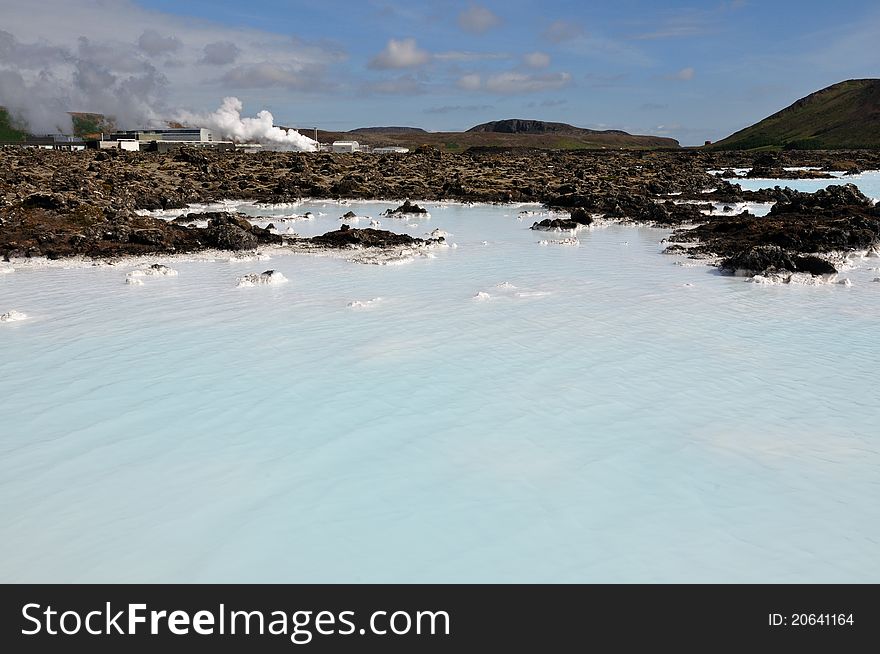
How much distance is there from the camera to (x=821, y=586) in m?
4.36

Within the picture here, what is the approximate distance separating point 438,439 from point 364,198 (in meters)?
27.6

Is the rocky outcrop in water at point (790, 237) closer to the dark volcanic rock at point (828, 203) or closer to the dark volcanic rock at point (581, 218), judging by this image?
the dark volcanic rock at point (828, 203)

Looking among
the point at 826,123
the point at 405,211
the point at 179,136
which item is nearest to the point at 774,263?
the point at 405,211

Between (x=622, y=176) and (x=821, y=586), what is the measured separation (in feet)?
137

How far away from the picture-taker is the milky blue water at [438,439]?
466 centimetres

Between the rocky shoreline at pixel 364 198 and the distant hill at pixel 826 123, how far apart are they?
6277 cm

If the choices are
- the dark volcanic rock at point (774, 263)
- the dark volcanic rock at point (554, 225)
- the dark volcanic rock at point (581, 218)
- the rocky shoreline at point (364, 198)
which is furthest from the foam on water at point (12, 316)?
the dark volcanic rock at point (581, 218)

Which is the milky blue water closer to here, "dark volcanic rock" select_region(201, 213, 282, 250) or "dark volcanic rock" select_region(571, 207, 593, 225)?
"dark volcanic rock" select_region(201, 213, 282, 250)

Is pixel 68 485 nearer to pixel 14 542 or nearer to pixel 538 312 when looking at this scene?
pixel 14 542

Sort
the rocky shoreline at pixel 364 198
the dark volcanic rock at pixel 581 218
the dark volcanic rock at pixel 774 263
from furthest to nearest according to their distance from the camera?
the dark volcanic rock at pixel 581 218 → the rocky shoreline at pixel 364 198 → the dark volcanic rock at pixel 774 263

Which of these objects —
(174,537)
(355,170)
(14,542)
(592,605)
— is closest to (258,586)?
(174,537)

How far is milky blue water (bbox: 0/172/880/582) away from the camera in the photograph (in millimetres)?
4660

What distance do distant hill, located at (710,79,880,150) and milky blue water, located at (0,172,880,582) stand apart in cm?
10324

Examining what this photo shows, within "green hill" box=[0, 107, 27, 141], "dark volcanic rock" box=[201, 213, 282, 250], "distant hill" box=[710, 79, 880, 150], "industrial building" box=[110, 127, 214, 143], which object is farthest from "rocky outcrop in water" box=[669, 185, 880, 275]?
"green hill" box=[0, 107, 27, 141]
